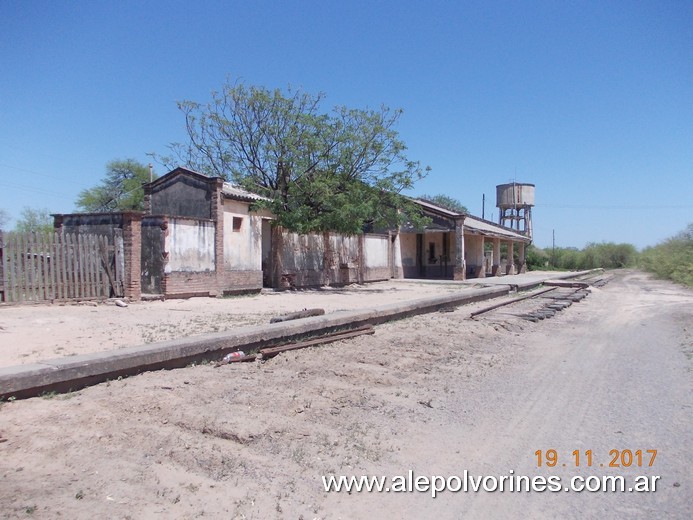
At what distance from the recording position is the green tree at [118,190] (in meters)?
36.2

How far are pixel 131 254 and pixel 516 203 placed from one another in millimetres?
39941

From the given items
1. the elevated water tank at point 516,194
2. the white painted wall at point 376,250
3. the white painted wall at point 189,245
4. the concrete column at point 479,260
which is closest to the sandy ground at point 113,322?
the white painted wall at point 189,245

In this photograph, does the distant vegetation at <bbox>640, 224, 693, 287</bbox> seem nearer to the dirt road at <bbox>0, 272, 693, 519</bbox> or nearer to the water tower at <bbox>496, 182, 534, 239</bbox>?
the water tower at <bbox>496, 182, 534, 239</bbox>

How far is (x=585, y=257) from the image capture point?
61969mm

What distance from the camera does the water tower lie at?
47.6 metres

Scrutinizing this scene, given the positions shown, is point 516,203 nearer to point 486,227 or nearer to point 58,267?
point 486,227

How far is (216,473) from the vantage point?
3.85 metres

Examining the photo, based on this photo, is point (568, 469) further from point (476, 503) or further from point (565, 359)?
point (565, 359)

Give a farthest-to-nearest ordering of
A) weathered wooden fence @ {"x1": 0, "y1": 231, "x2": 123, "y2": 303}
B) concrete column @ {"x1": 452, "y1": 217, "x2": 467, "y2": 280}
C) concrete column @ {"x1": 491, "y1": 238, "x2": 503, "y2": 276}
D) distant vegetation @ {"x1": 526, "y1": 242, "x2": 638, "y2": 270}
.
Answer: distant vegetation @ {"x1": 526, "y1": 242, "x2": 638, "y2": 270}, concrete column @ {"x1": 491, "y1": 238, "x2": 503, "y2": 276}, concrete column @ {"x1": 452, "y1": 217, "x2": 467, "y2": 280}, weathered wooden fence @ {"x1": 0, "y1": 231, "x2": 123, "y2": 303}

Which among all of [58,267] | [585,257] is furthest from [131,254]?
[585,257]

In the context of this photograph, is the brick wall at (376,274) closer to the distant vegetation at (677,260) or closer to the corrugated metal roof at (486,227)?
the corrugated metal roof at (486,227)

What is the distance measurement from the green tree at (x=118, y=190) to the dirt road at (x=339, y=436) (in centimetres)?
3186

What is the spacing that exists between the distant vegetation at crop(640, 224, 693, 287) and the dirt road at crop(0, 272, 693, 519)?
26.5 meters

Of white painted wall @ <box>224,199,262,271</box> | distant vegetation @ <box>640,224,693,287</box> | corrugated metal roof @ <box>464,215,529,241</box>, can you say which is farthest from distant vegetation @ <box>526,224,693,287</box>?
white painted wall @ <box>224,199,262,271</box>
